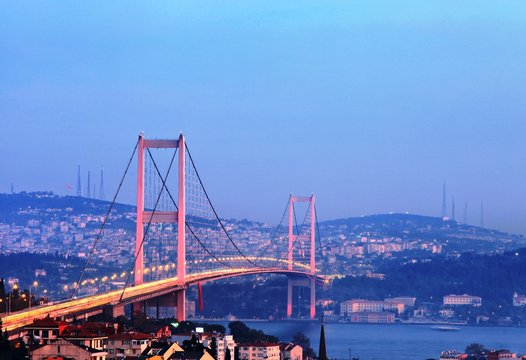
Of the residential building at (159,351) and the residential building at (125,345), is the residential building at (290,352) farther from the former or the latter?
the residential building at (159,351)

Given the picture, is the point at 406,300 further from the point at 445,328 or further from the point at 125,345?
the point at 125,345

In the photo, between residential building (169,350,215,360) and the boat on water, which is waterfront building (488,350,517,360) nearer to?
residential building (169,350,215,360)

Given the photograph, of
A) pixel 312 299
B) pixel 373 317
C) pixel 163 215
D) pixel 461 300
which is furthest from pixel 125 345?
pixel 461 300


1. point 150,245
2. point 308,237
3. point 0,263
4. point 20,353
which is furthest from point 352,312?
point 20,353

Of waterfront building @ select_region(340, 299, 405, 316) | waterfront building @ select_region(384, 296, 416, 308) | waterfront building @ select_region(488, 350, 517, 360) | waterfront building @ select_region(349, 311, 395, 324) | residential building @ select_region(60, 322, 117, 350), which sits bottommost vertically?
waterfront building @ select_region(488, 350, 517, 360)

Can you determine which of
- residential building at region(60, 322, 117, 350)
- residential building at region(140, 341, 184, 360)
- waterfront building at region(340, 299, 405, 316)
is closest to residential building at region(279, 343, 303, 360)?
residential building at region(60, 322, 117, 350)
